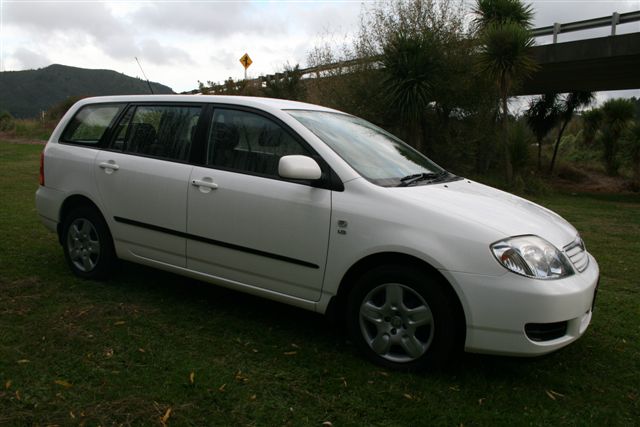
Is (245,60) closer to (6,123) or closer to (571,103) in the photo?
(571,103)

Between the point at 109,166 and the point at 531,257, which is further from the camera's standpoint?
the point at 109,166

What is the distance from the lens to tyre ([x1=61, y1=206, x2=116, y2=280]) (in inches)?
180

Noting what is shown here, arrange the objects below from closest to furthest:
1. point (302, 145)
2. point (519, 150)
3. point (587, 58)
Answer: point (302, 145) → point (587, 58) → point (519, 150)

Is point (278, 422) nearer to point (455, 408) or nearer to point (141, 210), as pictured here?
point (455, 408)

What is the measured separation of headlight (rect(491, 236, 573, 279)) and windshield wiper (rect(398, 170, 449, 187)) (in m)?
0.79

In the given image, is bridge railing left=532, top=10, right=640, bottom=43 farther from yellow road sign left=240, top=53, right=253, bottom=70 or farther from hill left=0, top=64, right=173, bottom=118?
hill left=0, top=64, right=173, bottom=118

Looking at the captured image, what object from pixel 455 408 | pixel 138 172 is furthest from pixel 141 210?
pixel 455 408

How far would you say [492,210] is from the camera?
3.32 meters

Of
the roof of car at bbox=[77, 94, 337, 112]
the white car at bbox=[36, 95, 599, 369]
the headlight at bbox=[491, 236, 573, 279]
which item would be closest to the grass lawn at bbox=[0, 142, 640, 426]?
the white car at bbox=[36, 95, 599, 369]

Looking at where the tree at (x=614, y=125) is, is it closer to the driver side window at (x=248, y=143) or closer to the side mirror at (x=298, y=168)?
the driver side window at (x=248, y=143)

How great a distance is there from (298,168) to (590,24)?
1416 centimetres

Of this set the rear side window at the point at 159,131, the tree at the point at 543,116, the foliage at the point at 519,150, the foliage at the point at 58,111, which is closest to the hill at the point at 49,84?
the foliage at the point at 58,111

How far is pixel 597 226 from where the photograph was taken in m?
9.25

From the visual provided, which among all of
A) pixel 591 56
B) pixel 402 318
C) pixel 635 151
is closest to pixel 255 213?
pixel 402 318
